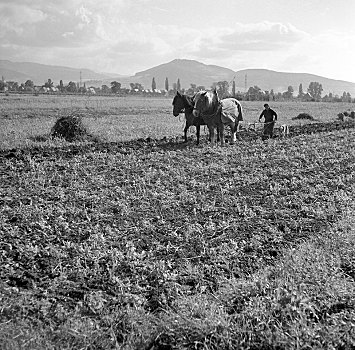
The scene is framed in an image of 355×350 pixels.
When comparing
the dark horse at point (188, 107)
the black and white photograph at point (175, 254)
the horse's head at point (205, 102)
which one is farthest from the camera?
the dark horse at point (188, 107)

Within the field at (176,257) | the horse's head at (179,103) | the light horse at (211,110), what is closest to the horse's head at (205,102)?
the light horse at (211,110)

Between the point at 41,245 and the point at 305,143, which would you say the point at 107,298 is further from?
the point at 305,143

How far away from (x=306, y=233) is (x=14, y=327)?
14.4 feet

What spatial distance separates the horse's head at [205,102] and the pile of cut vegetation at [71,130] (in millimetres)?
5173

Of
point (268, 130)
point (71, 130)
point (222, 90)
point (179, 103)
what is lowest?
point (71, 130)

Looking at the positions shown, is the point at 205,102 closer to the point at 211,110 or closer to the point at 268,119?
the point at 211,110

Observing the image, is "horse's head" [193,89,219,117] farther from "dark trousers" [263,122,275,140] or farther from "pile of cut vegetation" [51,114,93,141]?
"pile of cut vegetation" [51,114,93,141]

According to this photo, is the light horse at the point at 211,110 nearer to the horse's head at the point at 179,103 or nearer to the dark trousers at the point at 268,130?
the horse's head at the point at 179,103

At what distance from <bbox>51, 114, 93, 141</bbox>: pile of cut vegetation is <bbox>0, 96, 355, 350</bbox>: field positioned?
585cm

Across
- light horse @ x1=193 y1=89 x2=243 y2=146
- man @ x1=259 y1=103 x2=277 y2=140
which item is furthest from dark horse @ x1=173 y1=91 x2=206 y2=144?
man @ x1=259 y1=103 x2=277 y2=140

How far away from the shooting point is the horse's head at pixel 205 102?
14.4 m

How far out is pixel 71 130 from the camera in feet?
56.1

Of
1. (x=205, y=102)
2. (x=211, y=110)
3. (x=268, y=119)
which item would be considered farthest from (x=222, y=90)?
(x=205, y=102)

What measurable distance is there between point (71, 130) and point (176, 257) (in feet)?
41.7
